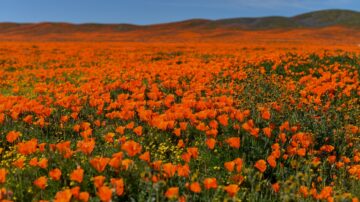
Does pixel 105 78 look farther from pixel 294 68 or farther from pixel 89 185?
pixel 89 185

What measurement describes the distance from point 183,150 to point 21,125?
2.48 metres

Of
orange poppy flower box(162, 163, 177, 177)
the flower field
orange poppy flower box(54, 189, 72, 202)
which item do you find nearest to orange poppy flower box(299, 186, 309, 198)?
the flower field

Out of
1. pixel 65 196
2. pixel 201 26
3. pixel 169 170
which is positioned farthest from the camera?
pixel 201 26

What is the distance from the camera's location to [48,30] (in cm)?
11650

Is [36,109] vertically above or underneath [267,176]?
above

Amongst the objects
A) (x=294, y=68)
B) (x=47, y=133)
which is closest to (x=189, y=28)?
(x=294, y=68)

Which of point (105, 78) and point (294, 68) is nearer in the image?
point (105, 78)

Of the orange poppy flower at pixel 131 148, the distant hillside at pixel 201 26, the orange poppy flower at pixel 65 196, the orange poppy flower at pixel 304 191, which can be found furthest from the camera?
the distant hillside at pixel 201 26

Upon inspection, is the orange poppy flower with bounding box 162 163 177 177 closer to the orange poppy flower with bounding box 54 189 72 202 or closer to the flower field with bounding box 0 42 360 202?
the flower field with bounding box 0 42 360 202

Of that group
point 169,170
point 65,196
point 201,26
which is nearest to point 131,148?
point 169,170

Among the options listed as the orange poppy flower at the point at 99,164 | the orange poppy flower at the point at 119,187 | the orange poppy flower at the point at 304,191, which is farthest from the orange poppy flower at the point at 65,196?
the orange poppy flower at the point at 304,191

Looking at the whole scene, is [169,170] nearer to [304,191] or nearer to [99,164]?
[99,164]

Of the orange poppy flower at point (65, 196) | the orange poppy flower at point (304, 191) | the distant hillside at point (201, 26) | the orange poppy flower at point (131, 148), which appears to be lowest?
the orange poppy flower at point (304, 191)

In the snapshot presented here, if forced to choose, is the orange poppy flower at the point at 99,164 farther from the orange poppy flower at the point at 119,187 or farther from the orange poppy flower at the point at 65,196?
the orange poppy flower at the point at 65,196
